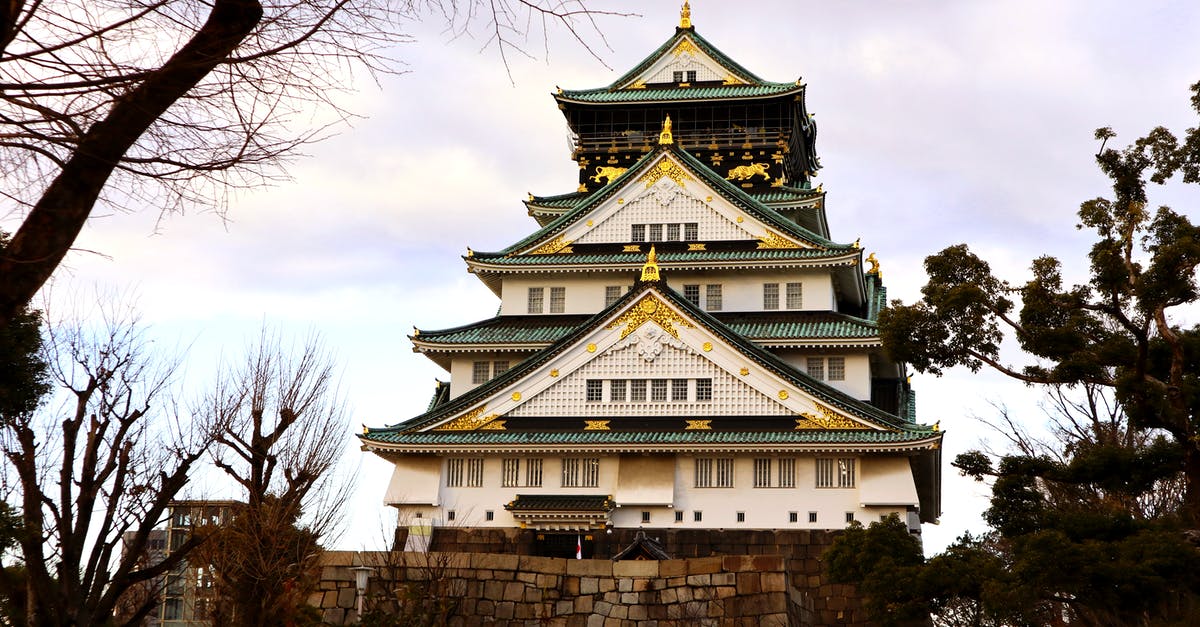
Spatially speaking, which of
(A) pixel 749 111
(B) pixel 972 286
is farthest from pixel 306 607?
(A) pixel 749 111

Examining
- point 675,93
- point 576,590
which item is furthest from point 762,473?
point 675,93

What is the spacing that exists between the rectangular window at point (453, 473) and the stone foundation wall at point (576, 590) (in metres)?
13.6

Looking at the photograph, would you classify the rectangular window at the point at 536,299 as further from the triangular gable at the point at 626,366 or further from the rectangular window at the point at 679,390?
the rectangular window at the point at 679,390

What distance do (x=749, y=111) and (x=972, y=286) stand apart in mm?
24700

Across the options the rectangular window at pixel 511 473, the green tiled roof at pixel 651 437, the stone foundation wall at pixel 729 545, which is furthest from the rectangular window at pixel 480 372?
the stone foundation wall at pixel 729 545

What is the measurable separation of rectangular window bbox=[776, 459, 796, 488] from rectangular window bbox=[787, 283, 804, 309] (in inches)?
259

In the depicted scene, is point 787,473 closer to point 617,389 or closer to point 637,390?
point 637,390

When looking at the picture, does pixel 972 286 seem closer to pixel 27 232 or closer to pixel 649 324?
pixel 649 324

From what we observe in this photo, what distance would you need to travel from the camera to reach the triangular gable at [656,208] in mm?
41844

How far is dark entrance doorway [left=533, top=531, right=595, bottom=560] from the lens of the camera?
116 feet

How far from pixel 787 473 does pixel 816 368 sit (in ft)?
15.7

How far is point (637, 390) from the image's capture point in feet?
121

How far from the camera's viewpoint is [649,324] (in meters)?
37.0

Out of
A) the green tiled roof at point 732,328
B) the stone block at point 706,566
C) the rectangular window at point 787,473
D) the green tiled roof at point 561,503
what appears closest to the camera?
the stone block at point 706,566
